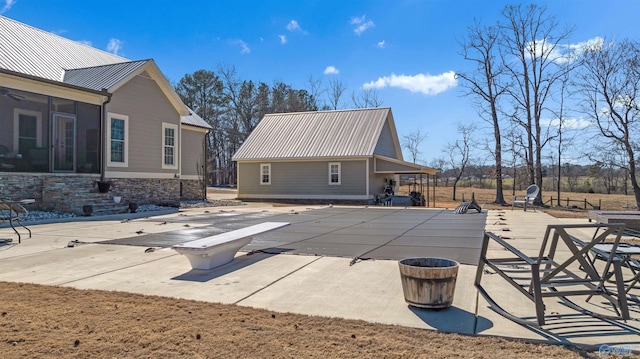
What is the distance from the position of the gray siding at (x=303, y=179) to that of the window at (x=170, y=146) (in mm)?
8487

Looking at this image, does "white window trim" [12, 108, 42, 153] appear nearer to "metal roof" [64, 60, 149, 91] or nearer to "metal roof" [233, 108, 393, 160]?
"metal roof" [64, 60, 149, 91]

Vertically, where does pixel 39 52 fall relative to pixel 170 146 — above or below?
above

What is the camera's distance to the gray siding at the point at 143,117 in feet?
56.6

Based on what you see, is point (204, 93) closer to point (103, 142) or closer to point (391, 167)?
point (391, 167)

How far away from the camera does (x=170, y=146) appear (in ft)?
65.5

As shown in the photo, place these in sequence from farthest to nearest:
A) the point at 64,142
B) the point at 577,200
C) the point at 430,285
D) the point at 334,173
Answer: the point at 577,200, the point at 334,173, the point at 64,142, the point at 430,285

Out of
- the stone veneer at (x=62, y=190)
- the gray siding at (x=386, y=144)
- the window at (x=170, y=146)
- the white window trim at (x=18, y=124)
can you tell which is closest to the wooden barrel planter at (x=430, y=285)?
the stone veneer at (x=62, y=190)

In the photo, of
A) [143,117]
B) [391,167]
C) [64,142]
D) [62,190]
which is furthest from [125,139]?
[391,167]

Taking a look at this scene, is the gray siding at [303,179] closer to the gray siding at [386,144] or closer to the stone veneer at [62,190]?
the gray siding at [386,144]

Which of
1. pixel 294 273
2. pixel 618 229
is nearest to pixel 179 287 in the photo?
pixel 294 273

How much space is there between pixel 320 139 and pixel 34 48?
15.5 metres

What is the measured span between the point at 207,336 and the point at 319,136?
24914 millimetres

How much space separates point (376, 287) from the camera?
5.18 meters

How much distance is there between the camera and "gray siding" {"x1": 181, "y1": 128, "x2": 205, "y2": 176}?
23375 millimetres
